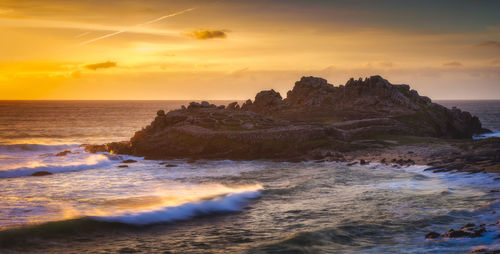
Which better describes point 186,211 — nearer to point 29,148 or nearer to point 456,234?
point 456,234

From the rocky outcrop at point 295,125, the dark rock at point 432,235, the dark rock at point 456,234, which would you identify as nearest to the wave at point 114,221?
the dark rock at point 432,235

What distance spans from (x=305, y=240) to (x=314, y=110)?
64929 millimetres

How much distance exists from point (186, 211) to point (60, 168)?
27.8 meters

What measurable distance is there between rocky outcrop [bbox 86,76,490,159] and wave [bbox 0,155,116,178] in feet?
20.5

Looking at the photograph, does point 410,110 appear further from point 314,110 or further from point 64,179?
point 64,179

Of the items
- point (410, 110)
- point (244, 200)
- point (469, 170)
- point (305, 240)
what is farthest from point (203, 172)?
point (410, 110)

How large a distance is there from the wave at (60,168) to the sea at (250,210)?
1517mm

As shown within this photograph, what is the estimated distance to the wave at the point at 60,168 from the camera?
4594 centimetres

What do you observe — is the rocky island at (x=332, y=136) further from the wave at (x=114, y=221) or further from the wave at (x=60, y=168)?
the wave at (x=114, y=221)

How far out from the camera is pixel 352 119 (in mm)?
74125

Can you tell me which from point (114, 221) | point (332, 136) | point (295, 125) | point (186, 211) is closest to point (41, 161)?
point (295, 125)

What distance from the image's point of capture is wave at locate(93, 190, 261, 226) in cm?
2459

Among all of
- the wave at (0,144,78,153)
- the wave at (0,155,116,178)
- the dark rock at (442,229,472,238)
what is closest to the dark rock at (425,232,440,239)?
the dark rock at (442,229,472,238)

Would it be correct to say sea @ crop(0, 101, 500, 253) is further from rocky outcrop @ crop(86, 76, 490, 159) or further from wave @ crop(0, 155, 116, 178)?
rocky outcrop @ crop(86, 76, 490, 159)
